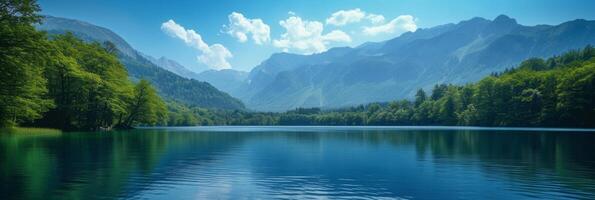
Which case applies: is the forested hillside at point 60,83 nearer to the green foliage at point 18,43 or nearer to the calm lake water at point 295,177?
the green foliage at point 18,43

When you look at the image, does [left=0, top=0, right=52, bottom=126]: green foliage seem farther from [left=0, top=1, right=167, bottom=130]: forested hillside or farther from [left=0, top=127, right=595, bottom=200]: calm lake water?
[left=0, top=127, right=595, bottom=200]: calm lake water

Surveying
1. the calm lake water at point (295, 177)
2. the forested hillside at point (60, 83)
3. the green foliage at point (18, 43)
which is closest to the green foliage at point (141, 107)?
the forested hillside at point (60, 83)

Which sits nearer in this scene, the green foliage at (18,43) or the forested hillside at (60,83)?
the green foliage at (18,43)

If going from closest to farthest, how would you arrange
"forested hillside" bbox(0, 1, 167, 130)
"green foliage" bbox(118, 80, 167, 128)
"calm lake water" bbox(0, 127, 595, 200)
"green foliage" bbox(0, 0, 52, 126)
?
"calm lake water" bbox(0, 127, 595, 200), "green foliage" bbox(0, 0, 52, 126), "forested hillside" bbox(0, 1, 167, 130), "green foliage" bbox(118, 80, 167, 128)

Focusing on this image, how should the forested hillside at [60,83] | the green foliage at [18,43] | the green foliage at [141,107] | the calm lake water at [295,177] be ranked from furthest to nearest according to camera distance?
1. the green foliage at [141,107]
2. the forested hillside at [60,83]
3. the green foliage at [18,43]
4. the calm lake water at [295,177]

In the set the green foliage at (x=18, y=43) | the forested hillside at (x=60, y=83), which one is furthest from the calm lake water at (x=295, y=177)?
the forested hillside at (x=60, y=83)

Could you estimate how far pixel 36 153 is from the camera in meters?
39.4

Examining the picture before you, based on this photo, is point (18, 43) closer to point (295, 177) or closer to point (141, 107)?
point (295, 177)

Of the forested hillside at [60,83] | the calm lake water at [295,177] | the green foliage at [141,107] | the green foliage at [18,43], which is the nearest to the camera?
the calm lake water at [295,177]

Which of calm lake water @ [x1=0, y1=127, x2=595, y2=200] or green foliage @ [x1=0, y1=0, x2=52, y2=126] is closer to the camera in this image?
calm lake water @ [x1=0, y1=127, x2=595, y2=200]

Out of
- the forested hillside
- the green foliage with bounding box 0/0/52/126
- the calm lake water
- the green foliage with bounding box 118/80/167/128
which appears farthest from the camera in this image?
the green foliage with bounding box 118/80/167/128

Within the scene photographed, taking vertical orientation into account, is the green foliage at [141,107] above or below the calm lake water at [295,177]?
above

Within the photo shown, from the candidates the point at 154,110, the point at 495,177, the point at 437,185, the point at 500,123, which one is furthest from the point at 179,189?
the point at 500,123

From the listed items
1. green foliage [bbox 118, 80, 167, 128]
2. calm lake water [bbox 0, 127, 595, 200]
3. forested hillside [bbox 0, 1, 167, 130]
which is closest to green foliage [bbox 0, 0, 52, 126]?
forested hillside [bbox 0, 1, 167, 130]
